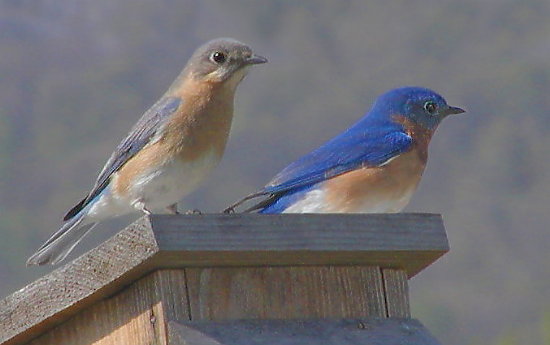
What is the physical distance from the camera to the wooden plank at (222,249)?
514cm

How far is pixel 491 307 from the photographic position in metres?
50.8

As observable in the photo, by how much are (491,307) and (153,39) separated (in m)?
27.8

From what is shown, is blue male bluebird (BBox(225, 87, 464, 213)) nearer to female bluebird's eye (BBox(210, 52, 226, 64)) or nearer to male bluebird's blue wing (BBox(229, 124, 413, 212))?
male bluebird's blue wing (BBox(229, 124, 413, 212))

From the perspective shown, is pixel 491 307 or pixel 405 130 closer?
pixel 405 130

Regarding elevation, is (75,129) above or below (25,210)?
above

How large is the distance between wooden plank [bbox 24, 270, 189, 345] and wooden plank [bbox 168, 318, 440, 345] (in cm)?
7

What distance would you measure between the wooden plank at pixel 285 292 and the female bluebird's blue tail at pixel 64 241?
1889mm

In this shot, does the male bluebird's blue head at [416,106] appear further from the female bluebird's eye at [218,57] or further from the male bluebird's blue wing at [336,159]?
the female bluebird's eye at [218,57]

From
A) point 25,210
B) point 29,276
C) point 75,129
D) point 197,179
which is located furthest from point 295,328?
point 75,129

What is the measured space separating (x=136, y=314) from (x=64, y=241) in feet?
6.98

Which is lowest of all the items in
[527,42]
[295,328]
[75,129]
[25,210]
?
[295,328]

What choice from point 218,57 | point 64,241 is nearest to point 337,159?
point 218,57

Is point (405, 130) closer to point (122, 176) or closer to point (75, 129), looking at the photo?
point (122, 176)

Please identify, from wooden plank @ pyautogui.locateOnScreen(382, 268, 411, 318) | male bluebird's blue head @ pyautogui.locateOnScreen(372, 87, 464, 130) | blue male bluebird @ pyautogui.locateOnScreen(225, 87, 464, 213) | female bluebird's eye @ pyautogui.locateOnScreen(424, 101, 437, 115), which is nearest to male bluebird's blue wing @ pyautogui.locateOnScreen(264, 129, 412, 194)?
blue male bluebird @ pyautogui.locateOnScreen(225, 87, 464, 213)
